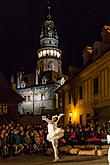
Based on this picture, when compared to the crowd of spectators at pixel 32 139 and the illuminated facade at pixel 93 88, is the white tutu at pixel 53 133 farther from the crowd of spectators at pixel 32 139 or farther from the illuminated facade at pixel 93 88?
the illuminated facade at pixel 93 88

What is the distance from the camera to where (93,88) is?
33.8 metres

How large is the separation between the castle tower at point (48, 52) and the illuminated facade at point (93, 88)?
205 ft

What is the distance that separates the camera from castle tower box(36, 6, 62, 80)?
105875 mm

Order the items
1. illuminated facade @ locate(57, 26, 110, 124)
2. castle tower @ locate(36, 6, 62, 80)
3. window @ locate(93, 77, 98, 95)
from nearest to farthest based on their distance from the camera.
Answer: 1. illuminated facade @ locate(57, 26, 110, 124)
2. window @ locate(93, 77, 98, 95)
3. castle tower @ locate(36, 6, 62, 80)

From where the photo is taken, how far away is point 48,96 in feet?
308

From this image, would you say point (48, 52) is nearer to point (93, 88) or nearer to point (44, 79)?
point (44, 79)

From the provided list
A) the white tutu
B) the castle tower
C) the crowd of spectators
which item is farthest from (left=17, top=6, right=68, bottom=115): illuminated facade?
the white tutu

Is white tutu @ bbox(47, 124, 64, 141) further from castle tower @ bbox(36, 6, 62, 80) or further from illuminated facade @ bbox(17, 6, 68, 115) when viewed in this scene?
castle tower @ bbox(36, 6, 62, 80)

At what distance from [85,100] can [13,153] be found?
16812 mm

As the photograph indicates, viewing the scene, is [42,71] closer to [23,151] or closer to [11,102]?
[11,102]

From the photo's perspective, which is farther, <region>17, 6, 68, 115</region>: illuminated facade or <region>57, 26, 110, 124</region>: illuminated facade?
<region>17, 6, 68, 115</region>: illuminated facade

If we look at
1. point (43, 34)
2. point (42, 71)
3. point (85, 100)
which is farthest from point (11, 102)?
point (43, 34)

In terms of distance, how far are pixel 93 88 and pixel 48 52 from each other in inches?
2933

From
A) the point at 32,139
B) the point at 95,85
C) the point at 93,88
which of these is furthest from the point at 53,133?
the point at 93,88
